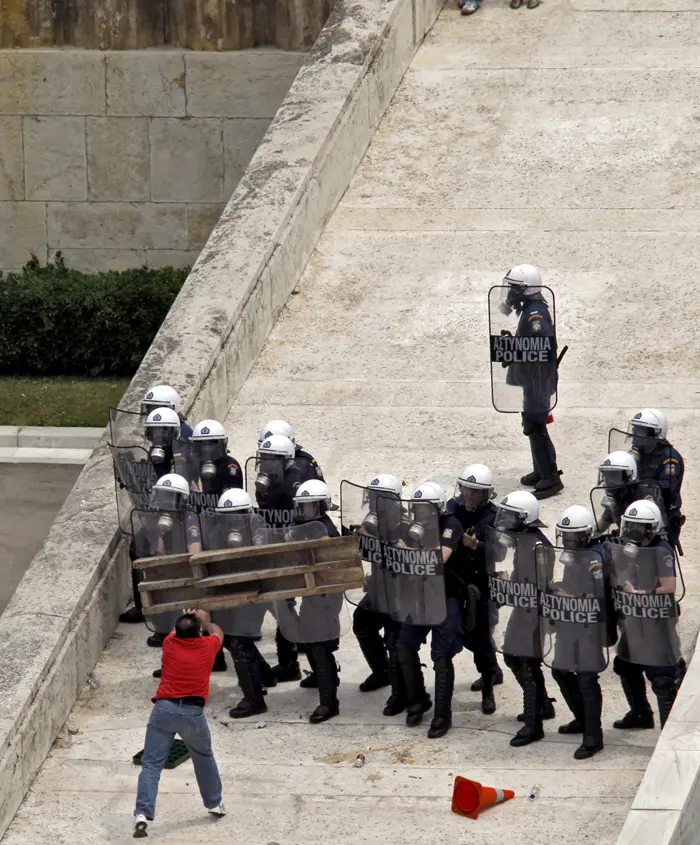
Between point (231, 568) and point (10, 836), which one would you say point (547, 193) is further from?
point (10, 836)

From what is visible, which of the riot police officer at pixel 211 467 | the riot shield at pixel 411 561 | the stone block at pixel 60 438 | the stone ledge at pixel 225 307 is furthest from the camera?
the stone block at pixel 60 438

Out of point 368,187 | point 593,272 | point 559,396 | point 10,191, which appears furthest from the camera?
point 10,191

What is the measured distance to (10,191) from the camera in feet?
64.8

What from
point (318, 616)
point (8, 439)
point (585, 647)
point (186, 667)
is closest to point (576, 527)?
point (585, 647)

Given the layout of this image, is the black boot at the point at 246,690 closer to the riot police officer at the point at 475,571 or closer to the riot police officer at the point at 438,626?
the riot police officer at the point at 438,626

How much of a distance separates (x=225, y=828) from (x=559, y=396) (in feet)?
17.9

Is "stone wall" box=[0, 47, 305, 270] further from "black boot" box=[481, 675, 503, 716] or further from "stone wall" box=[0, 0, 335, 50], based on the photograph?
"black boot" box=[481, 675, 503, 716]

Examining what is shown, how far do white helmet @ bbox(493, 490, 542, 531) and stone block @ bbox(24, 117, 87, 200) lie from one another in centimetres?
1035

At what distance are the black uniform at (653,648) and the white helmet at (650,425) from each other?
4.66 ft

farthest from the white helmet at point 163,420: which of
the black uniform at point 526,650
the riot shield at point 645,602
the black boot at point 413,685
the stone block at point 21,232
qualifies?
the stone block at point 21,232

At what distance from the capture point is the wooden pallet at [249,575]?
34.8 feet

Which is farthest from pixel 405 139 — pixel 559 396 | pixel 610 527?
pixel 610 527

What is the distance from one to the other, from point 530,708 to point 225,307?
531 centimetres

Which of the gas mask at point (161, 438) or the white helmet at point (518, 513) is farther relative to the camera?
the gas mask at point (161, 438)
